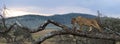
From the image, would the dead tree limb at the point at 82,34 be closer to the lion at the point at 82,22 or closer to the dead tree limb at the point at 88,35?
the dead tree limb at the point at 88,35

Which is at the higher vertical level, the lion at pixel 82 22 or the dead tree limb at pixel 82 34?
the lion at pixel 82 22

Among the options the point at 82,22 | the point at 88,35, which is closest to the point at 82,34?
the point at 88,35

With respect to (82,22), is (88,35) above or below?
below

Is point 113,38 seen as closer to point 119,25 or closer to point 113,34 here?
point 113,34

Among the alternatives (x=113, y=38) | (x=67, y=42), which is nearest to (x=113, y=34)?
(x=113, y=38)

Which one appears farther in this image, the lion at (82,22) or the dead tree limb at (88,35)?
the lion at (82,22)

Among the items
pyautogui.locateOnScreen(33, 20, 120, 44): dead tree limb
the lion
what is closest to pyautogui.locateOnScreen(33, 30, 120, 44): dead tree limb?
pyautogui.locateOnScreen(33, 20, 120, 44): dead tree limb

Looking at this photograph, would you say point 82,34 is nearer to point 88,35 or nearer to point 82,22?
point 88,35

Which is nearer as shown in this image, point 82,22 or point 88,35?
point 88,35

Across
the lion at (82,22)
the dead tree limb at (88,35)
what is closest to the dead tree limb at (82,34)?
the dead tree limb at (88,35)

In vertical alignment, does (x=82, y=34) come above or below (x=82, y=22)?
below

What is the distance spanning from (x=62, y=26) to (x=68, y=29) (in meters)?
0.18

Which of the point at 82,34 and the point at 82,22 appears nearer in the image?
the point at 82,34

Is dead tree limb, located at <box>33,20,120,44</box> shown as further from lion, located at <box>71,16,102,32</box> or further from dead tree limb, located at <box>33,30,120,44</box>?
lion, located at <box>71,16,102,32</box>
